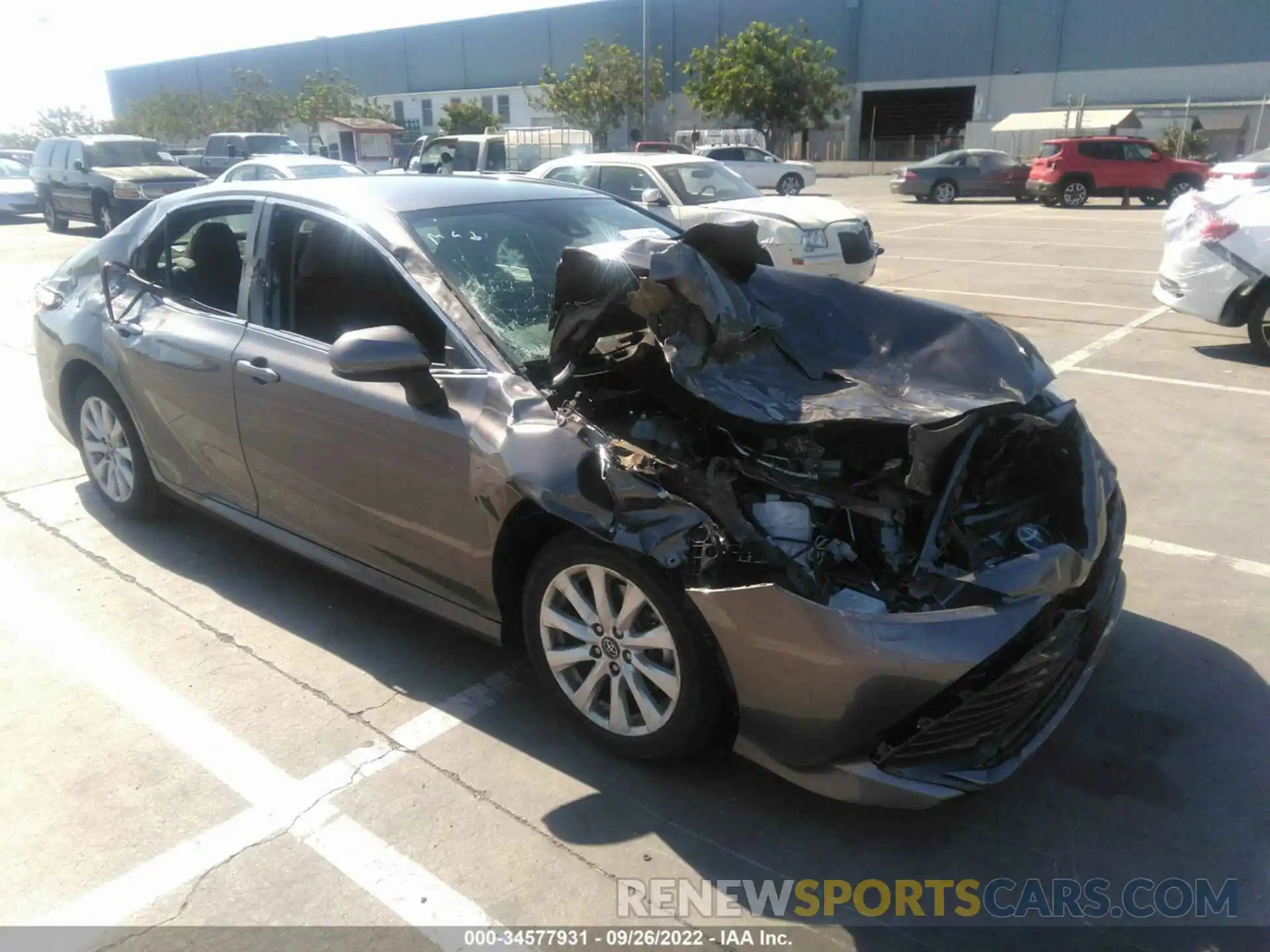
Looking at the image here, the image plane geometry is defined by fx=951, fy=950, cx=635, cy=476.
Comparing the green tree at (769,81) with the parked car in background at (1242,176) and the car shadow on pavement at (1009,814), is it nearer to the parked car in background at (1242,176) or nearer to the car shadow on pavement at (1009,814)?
the parked car in background at (1242,176)

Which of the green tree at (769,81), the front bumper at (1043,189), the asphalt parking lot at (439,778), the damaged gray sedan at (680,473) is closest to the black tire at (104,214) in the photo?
the asphalt parking lot at (439,778)

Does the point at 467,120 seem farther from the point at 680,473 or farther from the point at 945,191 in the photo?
the point at 680,473

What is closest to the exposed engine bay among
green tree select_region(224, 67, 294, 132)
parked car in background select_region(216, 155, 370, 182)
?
parked car in background select_region(216, 155, 370, 182)

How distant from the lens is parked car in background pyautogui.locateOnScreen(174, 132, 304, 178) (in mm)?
27094

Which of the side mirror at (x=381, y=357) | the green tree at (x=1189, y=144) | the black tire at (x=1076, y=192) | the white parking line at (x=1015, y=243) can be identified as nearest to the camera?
the side mirror at (x=381, y=357)

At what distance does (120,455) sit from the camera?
4.82 meters

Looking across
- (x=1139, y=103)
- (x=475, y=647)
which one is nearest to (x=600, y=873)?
(x=475, y=647)

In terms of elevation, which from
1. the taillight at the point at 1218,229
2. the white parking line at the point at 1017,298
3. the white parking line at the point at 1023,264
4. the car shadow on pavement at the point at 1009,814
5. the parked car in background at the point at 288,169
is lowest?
the white parking line at the point at 1023,264

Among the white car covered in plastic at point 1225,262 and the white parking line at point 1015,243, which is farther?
the white parking line at point 1015,243

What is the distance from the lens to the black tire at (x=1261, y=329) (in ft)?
25.0

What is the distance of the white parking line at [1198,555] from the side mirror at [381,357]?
319 centimetres

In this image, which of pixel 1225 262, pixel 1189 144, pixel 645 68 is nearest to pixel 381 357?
pixel 1225 262

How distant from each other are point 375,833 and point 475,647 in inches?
43.1

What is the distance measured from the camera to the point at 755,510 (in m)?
2.76
